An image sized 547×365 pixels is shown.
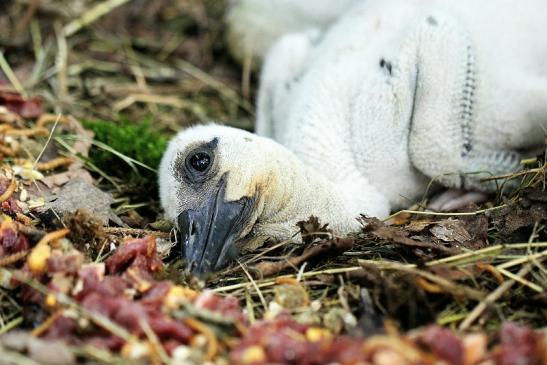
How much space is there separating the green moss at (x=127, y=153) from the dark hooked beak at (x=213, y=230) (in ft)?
2.68

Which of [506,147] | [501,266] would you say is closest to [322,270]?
[501,266]

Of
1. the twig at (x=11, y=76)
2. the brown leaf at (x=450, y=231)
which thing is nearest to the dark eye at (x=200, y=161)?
the brown leaf at (x=450, y=231)

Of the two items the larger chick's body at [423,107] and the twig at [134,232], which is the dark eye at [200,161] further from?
the twig at [134,232]

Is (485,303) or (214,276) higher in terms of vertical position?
(485,303)

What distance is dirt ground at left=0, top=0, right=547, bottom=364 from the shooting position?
2043 mm

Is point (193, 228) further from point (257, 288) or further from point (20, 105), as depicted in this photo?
point (20, 105)

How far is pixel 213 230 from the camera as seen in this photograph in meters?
2.90

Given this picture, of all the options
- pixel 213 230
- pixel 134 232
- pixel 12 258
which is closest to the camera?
pixel 12 258

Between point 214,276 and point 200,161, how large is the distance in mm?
609

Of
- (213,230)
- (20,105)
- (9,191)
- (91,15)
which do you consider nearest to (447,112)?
(213,230)

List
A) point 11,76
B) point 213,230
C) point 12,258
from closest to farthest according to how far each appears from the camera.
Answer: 1. point 12,258
2. point 213,230
3. point 11,76

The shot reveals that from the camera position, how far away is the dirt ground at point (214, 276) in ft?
6.70

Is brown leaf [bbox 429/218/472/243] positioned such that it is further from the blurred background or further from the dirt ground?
the blurred background

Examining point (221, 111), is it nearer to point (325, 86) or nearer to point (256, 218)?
point (325, 86)
